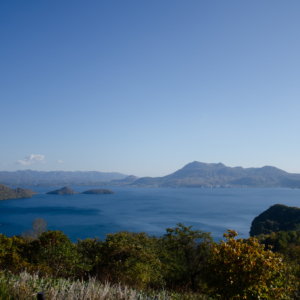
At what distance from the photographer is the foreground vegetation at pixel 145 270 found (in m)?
5.47

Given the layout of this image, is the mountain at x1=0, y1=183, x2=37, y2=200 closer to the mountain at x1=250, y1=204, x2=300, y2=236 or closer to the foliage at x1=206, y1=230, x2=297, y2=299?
the mountain at x1=250, y1=204, x2=300, y2=236

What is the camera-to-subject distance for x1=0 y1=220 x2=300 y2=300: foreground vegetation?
18.0ft

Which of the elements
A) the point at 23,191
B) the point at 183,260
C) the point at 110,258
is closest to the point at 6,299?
the point at 110,258

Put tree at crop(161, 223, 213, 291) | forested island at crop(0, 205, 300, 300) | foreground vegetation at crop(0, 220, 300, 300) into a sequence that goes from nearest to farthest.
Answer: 1. foreground vegetation at crop(0, 220, 300, 300)
2. forested island at crop(0, 205, 300, 300)
3. tree at crop(161, 223, 213, 291)

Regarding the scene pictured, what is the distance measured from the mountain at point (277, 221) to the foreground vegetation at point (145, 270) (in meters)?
42.1

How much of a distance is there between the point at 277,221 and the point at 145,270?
5691 cm

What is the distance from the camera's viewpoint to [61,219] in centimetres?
7044

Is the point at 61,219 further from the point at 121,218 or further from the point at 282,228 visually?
the point at 282,228

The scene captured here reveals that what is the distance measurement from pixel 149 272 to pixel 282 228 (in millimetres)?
52179

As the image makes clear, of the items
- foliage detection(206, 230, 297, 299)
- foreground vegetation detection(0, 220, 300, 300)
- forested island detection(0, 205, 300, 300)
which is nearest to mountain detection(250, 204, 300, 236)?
foreground vegetation detection(0, 220, 300, 300)

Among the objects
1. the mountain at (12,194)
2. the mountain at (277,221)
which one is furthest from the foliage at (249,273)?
the mountain at (12,194)

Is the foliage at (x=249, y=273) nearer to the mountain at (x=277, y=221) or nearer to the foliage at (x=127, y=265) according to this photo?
the foliage at (x=127, y=265)

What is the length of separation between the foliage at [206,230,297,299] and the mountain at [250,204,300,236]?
2064 inches

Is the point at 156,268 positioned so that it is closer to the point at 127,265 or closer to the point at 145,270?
the point at 145,270
